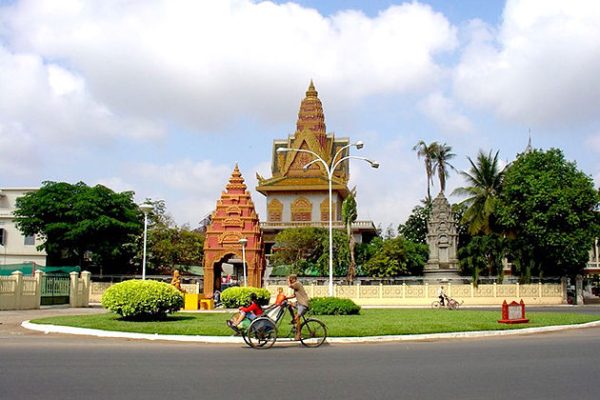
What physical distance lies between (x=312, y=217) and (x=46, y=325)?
47.5 m

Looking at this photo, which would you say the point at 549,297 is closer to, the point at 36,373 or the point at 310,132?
the point at 310,132

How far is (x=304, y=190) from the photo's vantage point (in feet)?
215

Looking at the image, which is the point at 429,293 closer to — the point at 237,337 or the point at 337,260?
the point at 337,260

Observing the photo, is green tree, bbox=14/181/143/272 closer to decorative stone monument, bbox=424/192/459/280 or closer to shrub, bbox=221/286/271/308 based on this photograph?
shrub, bbox=221/286/271/308

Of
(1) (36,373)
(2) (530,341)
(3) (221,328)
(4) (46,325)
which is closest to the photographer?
(1) (36,373)

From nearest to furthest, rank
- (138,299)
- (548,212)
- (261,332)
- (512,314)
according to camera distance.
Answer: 1. (261,332)
2. (138,299)
3. (512,314)
4. (548,212)

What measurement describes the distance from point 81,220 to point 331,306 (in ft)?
84.7

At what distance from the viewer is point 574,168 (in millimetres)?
40844

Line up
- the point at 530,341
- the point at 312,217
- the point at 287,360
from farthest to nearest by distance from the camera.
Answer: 1. the point at 312,217
2. the point at 530,341
3. the point at 287,360

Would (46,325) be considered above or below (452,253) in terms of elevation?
below

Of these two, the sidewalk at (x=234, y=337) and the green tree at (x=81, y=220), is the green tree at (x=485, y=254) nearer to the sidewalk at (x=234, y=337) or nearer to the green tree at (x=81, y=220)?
the green tree at (x=81, y=220)

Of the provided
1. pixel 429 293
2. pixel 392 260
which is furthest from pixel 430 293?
pixel 392 260

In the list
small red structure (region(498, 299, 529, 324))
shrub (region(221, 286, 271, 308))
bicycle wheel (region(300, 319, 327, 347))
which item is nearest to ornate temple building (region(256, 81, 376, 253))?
shrub (region(221, 286, 271, 308))

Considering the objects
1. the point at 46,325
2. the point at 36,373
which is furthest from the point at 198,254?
the point at 36,373
